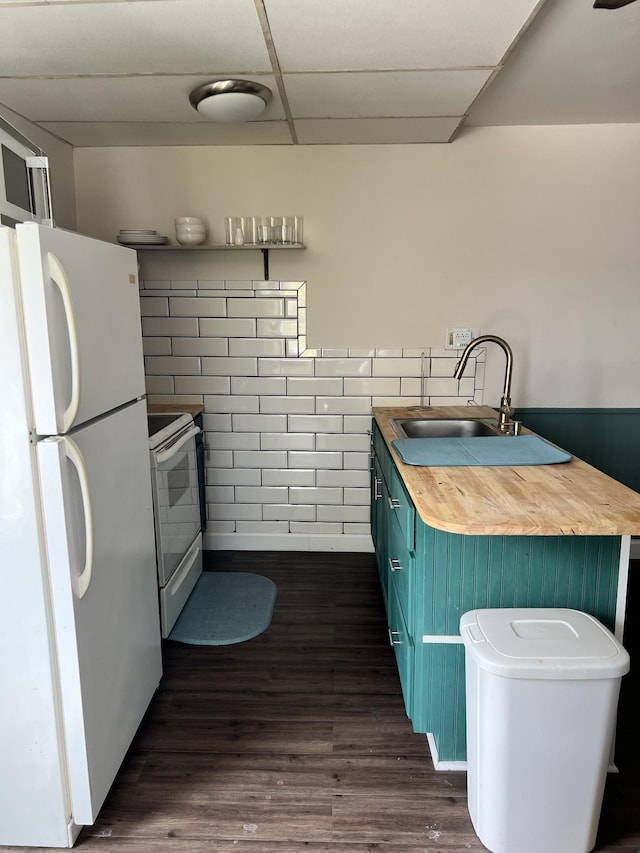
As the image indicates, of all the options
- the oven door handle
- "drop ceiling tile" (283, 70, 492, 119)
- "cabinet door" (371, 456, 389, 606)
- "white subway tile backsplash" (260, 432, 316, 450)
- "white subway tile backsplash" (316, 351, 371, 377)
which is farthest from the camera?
"white subway tile backsplash" (260, 432, 316, 450)

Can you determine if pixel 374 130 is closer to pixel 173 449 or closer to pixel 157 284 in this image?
pixel 157 284

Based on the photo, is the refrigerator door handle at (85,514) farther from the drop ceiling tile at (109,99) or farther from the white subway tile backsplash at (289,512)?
the white subway tile backsplash at (289,512)

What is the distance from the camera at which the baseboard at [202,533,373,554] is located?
12.0ft

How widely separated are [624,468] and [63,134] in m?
3.48

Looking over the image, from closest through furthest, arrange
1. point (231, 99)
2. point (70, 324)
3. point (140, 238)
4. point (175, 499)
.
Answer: point (70, 324)
point (231, 99)
point (175, 499)
point (140, 238)

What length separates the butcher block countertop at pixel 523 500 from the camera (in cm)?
153

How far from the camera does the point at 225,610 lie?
2.93 m

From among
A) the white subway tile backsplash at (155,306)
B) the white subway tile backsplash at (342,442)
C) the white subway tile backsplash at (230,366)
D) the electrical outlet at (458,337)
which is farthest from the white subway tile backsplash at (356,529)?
the white subway tile backsplash at (155,306)

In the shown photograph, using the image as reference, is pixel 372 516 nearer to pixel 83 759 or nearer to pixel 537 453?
pixel 537 453

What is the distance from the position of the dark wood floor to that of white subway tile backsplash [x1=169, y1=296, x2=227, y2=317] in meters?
1.75

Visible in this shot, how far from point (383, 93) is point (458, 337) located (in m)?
1.35

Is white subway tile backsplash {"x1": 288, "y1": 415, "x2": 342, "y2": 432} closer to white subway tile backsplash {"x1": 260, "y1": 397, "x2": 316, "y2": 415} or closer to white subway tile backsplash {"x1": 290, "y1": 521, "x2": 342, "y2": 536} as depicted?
white subway tile backsplash {"x1": 260, "y1": 397, "x2": 316, "y2": 415}

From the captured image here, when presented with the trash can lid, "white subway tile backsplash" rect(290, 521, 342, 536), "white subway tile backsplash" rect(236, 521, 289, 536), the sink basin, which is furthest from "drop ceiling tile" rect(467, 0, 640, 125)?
"white subway tile backsplash" rect(236, 521, 289, 536)

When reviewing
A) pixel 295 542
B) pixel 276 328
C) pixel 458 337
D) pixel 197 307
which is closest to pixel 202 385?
pixel 197 307
